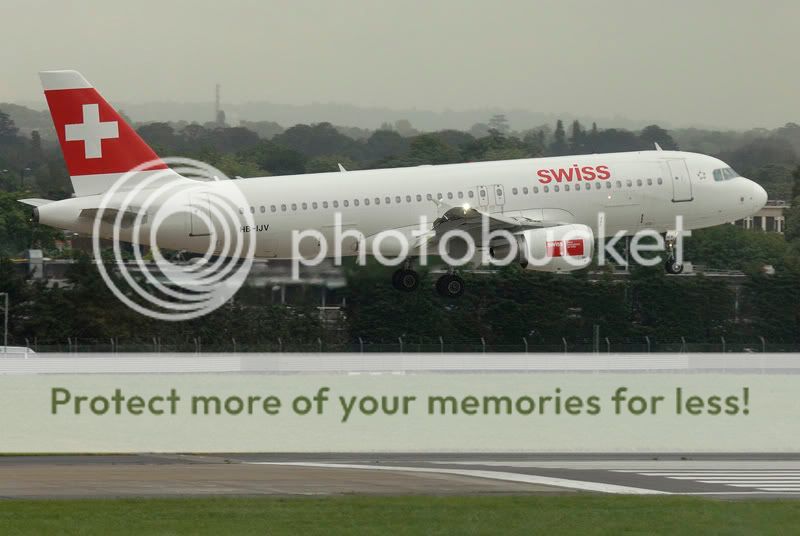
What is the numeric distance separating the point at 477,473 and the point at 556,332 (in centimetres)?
4722

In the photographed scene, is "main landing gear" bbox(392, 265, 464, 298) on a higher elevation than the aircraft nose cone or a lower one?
lower

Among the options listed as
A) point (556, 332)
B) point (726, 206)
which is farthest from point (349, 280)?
point (556, 332)

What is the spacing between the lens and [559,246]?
59312mm

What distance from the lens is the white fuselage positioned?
5959 centimetres

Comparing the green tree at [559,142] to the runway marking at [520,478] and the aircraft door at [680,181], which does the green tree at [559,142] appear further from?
the runway marking at [520,478]

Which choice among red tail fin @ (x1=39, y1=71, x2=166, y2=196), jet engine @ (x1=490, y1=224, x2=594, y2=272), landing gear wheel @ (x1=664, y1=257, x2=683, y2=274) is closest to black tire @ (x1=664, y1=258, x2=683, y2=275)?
landing gear wheel @ (x1=664, y1=257, x2=683, y2=274)

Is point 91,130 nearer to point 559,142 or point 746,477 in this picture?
point 746,477

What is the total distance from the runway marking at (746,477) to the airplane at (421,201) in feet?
55.6

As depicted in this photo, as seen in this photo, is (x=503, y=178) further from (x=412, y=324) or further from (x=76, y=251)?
(x=76, y=251)

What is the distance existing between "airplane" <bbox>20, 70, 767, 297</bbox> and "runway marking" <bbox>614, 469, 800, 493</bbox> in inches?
667

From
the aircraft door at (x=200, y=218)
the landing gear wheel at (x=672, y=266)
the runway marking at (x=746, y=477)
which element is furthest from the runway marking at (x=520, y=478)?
Result: the landing gear wheel at (x=672, y=266)

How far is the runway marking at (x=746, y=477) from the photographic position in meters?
39.4

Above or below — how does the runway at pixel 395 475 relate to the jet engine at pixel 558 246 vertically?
below

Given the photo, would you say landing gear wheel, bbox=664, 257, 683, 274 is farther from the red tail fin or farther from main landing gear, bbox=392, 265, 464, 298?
the red tail fin
